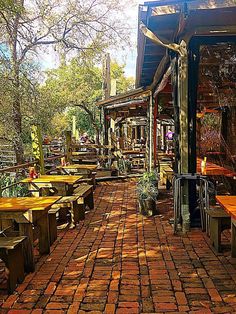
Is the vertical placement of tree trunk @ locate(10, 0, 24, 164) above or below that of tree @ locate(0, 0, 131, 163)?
below

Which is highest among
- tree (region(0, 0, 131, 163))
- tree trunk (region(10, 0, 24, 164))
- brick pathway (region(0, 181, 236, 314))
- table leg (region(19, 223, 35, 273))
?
tree (region(0, 0, 131, 163))

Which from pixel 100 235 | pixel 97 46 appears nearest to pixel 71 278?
pixel 100 235

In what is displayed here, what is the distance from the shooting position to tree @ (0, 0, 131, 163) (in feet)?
29.6

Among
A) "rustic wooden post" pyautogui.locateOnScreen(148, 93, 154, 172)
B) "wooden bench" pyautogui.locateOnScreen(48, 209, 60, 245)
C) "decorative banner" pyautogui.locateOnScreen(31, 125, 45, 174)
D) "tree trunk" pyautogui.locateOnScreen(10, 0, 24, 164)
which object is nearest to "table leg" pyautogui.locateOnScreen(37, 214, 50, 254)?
"wooden bench" pyautogui.locateOnScreen(48, 209, 60, 245)

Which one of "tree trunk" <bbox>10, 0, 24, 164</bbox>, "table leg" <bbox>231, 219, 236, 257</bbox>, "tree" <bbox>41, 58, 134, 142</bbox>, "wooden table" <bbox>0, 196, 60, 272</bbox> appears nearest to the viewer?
"wooden table" <bbox>0, 196, 60, 272</bbox>

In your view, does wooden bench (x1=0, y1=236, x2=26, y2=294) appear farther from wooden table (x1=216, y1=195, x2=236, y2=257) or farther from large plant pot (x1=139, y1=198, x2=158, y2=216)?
large plant pot (x1=139, y1=198, x2=158, y2=216)

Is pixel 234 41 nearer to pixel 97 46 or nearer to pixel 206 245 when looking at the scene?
pixel 206 245

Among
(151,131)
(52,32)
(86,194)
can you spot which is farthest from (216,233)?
(52,32)

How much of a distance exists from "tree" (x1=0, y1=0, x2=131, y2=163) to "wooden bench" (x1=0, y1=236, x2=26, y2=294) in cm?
599

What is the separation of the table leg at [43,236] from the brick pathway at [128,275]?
0.13 metres

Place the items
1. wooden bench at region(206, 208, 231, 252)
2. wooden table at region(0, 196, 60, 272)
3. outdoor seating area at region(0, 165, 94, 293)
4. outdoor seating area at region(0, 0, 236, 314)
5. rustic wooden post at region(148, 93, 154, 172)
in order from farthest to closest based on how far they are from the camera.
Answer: rustic wooden post at region(148, 93, 154, 172) < wooden bench at region(206, 208, 231, 252) < wooden table at region(0, 196, 60, 272) < outdoor seating area at region(0, 165, 94, 293) < outdoor seating area at region(0, 0, 236, 314)

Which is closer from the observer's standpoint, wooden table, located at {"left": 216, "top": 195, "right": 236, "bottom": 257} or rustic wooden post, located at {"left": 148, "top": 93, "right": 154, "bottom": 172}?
wooden table, located at {"left": 216, "top": 195, "right": 236, "bottom": 257}

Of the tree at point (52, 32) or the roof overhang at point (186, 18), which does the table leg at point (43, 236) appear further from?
the tree at point (52, 32)

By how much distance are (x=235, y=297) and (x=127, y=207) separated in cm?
366
